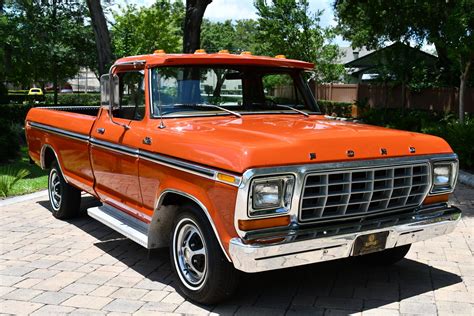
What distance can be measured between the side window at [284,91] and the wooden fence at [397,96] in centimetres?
1696

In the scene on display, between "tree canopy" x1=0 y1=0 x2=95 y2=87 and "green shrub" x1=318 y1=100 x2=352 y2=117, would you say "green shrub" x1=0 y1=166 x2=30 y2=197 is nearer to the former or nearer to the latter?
"tree canopy" x1=0 y1=0 x2=95 y2=87

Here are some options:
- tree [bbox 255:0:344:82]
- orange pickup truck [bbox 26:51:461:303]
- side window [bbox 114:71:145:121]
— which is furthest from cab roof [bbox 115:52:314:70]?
tree [bbox 255:0:344:82]

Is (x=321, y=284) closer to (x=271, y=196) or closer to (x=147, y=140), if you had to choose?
(x=271, y=196)

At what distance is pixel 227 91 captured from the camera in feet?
18.4

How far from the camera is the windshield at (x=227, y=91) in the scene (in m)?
5.20

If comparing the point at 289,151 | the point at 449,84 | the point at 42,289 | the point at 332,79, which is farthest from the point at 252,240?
the point at 332,79

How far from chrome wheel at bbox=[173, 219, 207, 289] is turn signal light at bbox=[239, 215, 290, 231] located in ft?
2.07

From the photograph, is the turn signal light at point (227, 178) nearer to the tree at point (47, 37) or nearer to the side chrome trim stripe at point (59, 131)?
the side chrome trim stripe at point (59, 131)

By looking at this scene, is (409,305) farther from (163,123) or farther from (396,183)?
(163,123)

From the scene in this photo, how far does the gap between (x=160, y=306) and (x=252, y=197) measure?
137cm

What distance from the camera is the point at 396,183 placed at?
4.44 m

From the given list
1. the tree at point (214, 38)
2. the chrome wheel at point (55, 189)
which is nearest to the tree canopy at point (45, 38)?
the chrome wheel at point (55, 189)

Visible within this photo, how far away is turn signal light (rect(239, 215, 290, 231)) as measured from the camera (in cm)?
381

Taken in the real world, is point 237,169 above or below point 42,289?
above
